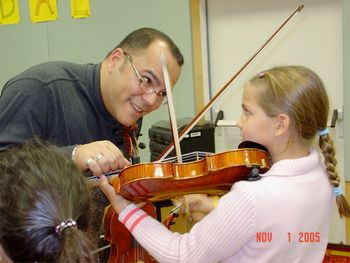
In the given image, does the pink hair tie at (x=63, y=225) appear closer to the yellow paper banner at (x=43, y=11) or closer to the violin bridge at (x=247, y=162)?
the violin bridge at (x=247, y=162)

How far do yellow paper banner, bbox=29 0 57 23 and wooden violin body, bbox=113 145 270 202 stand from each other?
1.97 m

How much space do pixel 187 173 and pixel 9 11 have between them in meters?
2.28

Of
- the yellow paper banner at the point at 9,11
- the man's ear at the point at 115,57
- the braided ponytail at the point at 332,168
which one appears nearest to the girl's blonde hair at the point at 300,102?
the braided ponytail at the point at 332,168

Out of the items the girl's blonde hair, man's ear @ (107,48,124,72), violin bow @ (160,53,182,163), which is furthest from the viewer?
man's ear @ (107,48,124,72)

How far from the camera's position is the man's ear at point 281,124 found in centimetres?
122

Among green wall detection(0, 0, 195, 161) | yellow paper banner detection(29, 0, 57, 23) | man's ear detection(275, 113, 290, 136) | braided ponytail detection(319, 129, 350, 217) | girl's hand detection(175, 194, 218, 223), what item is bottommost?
girl's hand detection(175, 194, 218, 223)

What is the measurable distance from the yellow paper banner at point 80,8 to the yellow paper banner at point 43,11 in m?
0.11

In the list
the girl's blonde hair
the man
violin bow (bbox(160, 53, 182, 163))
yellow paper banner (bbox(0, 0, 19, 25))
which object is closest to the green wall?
yellow paper banner (bbox(0, 0, 19, 25))

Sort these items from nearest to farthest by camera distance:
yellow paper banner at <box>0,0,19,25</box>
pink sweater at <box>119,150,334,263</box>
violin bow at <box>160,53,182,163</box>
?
pink sweater at <box>119,150,334,263</box> < violin bow at <box>160,53,182,163</box> < yellow paper banner at <box>0,0,19,25</box>

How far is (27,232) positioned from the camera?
0.79 metres

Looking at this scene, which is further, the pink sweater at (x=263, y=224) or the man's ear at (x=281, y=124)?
the man's ear at (x=281, y=124)

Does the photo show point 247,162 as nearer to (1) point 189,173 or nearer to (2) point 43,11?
(1) point 189,173

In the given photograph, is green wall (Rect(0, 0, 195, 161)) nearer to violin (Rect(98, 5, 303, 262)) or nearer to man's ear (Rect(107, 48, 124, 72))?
man's ear (Rect(107, 48, 124, 72))

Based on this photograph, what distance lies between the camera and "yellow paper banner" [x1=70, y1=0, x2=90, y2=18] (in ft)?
9.49
